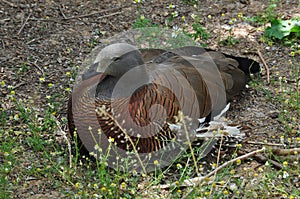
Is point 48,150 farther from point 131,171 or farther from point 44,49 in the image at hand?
point 44,49

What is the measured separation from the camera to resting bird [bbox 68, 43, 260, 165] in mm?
4457

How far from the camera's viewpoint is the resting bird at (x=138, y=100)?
4457 millimetres

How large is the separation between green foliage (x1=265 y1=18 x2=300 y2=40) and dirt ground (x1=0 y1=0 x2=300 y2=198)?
121 millimetres

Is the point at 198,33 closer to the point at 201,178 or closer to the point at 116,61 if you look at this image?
the point at 116,61

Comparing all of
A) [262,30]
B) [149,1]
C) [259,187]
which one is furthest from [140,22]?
[259,187]

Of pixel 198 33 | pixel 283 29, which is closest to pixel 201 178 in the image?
pixel 198 33

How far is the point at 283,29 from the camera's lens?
612 cm

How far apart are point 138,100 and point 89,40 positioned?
1.89 meters

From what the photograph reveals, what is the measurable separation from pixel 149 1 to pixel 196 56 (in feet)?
5.66

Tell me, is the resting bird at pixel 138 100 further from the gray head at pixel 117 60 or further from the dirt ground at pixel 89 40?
the dirt ground at pixel 89 40

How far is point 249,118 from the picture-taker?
204 inches

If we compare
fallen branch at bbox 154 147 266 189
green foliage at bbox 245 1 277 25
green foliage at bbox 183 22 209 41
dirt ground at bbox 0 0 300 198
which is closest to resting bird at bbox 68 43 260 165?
fallen branch at bbox 154 147 266 189

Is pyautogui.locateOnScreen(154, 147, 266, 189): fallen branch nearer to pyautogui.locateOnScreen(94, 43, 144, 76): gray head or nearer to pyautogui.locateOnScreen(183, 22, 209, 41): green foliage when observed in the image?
pyautogui.locateOnScreen(94, 43, 144, 76): gray head

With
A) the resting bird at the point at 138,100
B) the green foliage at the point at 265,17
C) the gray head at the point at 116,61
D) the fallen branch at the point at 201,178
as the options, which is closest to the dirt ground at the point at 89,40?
the green foliage at the point at 265,17
